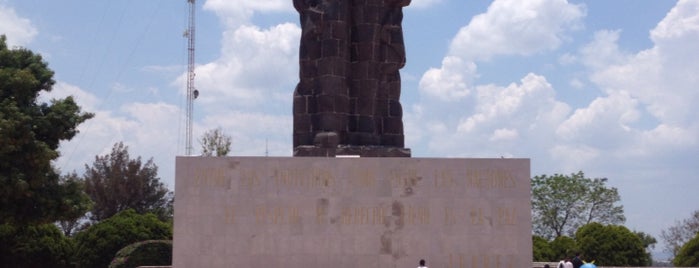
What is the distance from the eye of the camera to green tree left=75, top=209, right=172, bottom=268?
97.6 ft

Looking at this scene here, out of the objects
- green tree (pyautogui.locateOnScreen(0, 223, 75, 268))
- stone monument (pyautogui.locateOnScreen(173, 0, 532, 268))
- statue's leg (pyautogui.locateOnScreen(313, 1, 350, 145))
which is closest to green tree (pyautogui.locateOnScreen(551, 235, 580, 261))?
stone monument (pyautogui.locateOnScreen(173, 0, 532, 268))

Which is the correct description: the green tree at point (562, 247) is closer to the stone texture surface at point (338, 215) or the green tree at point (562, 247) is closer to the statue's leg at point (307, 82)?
the stone texture surface at point (338, 215)

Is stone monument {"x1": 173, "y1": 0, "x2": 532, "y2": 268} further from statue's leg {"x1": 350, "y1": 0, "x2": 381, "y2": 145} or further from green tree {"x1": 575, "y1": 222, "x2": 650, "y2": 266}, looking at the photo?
green tree {"x1": 575, "y1": 222, "x2": 650, "y2": 266}

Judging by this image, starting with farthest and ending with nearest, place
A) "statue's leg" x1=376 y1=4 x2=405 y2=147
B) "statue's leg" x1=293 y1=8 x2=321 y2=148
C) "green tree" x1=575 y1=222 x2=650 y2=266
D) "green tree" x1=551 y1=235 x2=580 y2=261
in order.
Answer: "green tree" x1=551 y1=235 x2=580 y2=261, "green tree" x1=575 y1=222 x2=650 y2=266, "statue's leg" x1=376 y1=4 x2=405 y2=147, "statue's leg" x1=293 y1=8 x2=321 y2=148

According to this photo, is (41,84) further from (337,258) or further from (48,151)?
(337,258)

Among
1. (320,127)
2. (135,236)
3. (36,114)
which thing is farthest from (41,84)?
(320,127)

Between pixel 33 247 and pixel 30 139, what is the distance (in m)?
6.87

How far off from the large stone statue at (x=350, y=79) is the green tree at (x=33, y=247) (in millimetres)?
14372

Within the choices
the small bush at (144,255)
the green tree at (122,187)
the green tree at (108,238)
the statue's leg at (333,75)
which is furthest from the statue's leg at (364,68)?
the green tree at (122,187)

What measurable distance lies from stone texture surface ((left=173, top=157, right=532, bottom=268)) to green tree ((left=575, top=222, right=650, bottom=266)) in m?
14.2

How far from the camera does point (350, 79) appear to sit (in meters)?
19.7

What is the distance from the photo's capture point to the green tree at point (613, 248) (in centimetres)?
3057

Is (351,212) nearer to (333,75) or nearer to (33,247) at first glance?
(333,75)

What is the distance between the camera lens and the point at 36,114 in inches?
987
